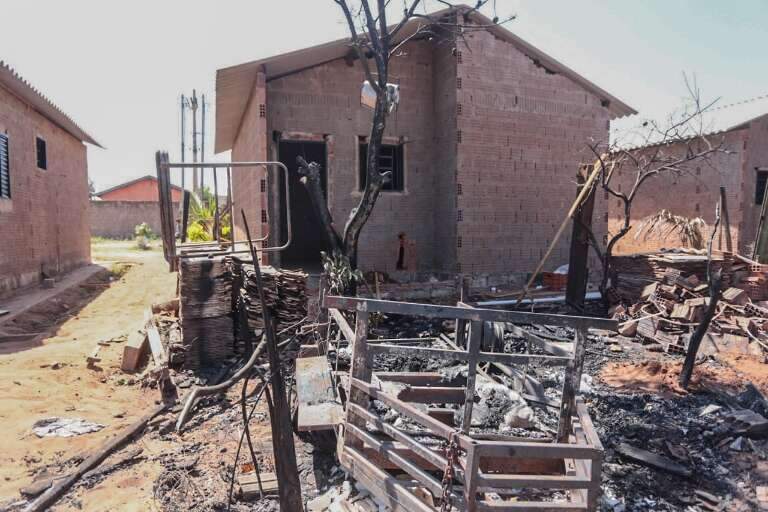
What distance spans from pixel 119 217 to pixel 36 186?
73.4ft

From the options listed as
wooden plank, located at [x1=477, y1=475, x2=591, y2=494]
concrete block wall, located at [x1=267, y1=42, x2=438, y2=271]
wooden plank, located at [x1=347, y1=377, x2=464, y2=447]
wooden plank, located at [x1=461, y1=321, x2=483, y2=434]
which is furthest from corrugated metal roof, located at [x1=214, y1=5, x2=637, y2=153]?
wooden plank, located at [x1=477, y1=475, x2=591, y2=494]

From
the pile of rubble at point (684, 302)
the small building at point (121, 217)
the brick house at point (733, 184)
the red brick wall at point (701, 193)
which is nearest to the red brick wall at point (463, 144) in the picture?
the pile of rubble at point (684, 302)

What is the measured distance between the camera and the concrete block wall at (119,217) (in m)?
33.0

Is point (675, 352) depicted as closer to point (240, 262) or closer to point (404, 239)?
point (404, 239)

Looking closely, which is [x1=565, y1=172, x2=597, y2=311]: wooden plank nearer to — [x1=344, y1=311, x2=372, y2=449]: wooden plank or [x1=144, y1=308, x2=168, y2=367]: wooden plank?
[x1=344, y1=311, x2=372, y2=449]: wooden plank

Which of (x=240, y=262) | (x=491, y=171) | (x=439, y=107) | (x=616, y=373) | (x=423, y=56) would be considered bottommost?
(x=616, y=373)

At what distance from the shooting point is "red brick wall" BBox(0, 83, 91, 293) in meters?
11.2

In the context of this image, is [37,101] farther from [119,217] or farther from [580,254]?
[119,217]

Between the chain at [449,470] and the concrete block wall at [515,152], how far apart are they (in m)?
8.23

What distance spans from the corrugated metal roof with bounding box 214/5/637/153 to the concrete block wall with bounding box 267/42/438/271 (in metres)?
0.32

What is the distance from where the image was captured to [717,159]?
49.5 feet

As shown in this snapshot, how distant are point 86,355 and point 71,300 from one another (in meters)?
5.59

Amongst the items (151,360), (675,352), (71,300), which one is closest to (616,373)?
(675,352)

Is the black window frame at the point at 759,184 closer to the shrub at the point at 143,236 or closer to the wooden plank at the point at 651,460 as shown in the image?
the wooden plank at the point at 651,460
